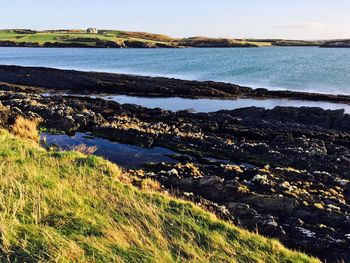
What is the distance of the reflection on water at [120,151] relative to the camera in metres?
24.0

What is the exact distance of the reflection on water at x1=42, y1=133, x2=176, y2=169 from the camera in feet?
78.7

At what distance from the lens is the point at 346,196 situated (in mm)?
18781

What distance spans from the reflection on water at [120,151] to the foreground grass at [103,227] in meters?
10.4

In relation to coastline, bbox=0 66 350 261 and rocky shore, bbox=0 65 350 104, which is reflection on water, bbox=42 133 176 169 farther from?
rocky shore, bbox=0 65 350 104

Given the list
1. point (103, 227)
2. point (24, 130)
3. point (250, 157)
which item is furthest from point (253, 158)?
point (103, 227)

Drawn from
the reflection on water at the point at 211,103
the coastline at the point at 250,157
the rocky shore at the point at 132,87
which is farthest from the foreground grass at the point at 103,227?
the rocky shore at the point at 132,87

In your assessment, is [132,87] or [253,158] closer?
[253,158]

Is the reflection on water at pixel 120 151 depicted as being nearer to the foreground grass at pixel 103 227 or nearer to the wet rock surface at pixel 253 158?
the wet rock surface at pixel 253 158

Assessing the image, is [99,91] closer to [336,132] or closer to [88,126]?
[88,126]

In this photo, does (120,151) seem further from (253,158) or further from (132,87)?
(132,87)

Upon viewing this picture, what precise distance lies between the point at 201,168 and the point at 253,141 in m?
8.34

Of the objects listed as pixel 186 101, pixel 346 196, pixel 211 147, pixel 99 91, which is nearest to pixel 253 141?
pixel 211 147

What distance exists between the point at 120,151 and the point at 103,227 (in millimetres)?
16830

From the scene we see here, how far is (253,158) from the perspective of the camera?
25.2 meters
